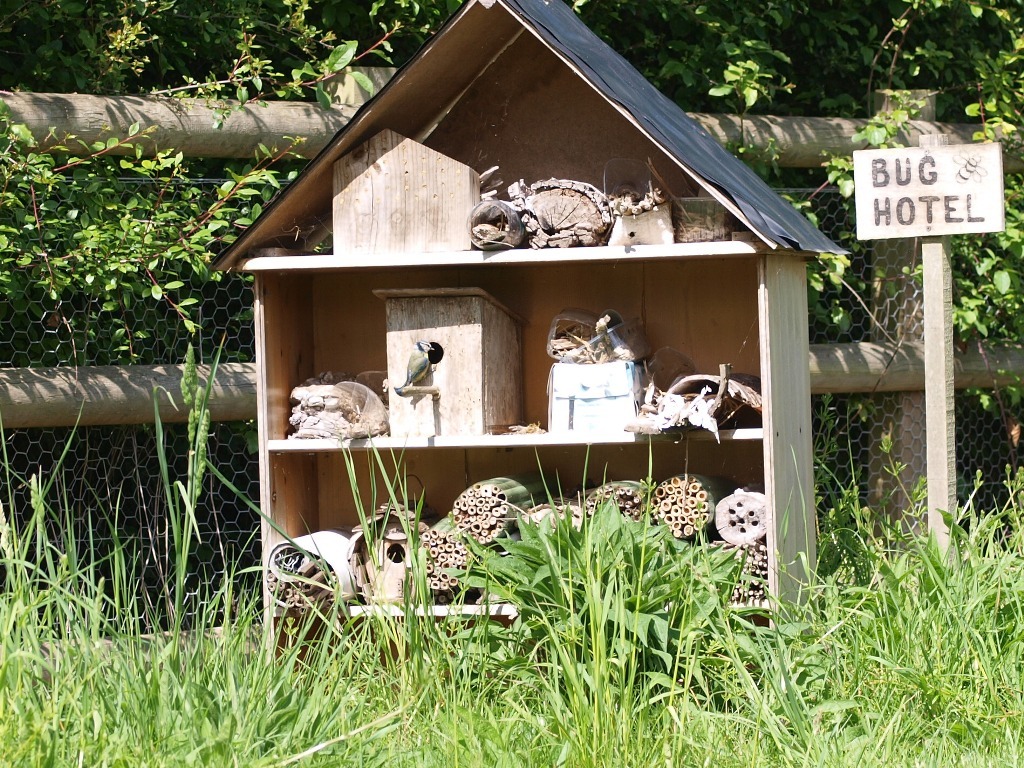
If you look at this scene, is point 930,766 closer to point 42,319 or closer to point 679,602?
point 679,602

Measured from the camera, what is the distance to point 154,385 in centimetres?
390

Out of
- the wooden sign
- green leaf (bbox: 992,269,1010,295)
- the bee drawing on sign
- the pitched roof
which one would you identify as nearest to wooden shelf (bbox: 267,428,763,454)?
the pitched roof

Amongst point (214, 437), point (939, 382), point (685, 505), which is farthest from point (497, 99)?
point (214, 437)

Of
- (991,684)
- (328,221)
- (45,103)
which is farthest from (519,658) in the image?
(45,103)

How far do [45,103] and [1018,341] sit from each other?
13.0 ft

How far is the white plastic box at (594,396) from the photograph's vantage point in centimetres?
344

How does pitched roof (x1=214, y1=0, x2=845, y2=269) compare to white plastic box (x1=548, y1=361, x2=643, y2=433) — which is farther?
white plastic box (x1=548, y1=361, x2=643, y2=433)

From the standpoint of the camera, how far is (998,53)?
529 cm

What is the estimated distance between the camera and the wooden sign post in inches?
137

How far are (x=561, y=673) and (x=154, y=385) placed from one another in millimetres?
1815

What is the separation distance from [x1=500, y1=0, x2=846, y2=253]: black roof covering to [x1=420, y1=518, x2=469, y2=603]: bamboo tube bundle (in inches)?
47.4

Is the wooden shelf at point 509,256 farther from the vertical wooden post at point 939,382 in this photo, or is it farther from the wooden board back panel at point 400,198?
the vertical wooden post at point 939,382

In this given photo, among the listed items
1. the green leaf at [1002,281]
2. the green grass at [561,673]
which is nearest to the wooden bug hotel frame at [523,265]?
the green grass at [561,673]

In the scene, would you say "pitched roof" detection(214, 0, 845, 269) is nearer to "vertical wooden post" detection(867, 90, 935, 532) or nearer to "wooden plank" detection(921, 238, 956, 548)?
"wooden plank" detection(921, 238, 956, 548)
